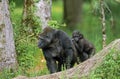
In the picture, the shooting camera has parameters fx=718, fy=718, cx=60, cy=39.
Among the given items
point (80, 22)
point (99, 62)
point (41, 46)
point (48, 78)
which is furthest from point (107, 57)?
point (80, 22)

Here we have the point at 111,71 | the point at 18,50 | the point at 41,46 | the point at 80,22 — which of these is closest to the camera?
the point at 111,71

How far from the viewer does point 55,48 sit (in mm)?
13625

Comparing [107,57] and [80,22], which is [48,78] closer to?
[107,57]

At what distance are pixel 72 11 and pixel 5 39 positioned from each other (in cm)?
1885

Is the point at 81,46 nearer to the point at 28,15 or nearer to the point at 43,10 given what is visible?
the point at 28,15

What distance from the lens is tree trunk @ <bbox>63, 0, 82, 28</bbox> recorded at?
31769 millimetres

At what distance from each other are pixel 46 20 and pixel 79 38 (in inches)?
83.4

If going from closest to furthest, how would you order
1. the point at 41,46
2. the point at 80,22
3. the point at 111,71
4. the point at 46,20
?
the point at 111,71 → the point at 41,46 → the point at 46,20 → the point at 80,22

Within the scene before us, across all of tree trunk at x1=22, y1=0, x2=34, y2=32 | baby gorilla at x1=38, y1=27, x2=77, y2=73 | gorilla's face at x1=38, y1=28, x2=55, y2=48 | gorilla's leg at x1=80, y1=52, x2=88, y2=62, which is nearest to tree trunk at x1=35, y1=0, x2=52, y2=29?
tree trunk at x1=22, y1=0, x2=34, y2=32

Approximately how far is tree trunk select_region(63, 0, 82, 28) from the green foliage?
65.0 ft

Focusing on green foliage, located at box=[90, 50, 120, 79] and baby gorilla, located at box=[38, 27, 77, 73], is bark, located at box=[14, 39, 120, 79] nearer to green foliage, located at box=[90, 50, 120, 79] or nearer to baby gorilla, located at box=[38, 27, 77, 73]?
green foliage, located at box=[90, 50, 120, 79]

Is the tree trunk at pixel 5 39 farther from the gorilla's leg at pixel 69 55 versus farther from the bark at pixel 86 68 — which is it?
the bark at pixel 86 68

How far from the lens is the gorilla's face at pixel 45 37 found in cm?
1332

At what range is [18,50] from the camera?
1474 centimetres
